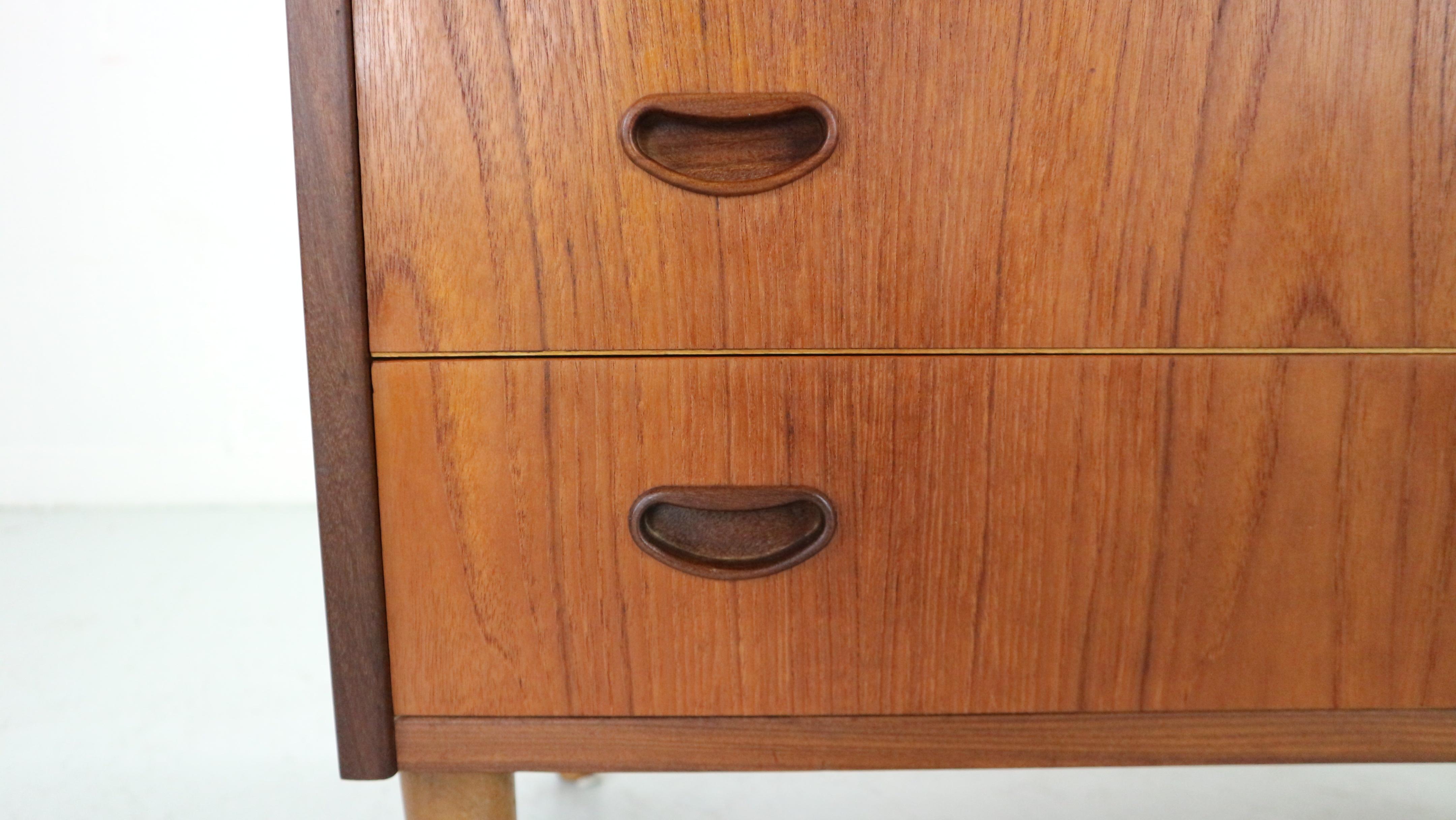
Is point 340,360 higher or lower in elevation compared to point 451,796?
higher

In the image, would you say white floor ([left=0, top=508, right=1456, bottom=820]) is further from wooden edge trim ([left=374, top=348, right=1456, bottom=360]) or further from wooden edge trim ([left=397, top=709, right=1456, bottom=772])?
wooden edge trim ([left=374, top=348, right=1456, bottom=360])

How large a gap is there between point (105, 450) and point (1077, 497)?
1.27 m

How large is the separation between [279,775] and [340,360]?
47 cm

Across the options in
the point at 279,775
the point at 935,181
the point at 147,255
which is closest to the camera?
the point at 935,181

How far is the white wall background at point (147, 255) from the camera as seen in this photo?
4.20 feet

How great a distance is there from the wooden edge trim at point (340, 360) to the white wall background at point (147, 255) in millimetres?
917

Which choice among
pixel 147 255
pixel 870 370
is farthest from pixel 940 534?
pixel 147 255

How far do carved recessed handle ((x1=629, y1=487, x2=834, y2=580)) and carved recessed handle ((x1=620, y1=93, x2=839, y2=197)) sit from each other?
0.42 feet

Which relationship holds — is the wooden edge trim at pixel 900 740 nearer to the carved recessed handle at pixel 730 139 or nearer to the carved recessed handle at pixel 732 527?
the carved recessed handle at pixel 732 527

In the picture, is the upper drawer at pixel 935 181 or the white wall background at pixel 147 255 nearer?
the upper drawer at pixel 935 181

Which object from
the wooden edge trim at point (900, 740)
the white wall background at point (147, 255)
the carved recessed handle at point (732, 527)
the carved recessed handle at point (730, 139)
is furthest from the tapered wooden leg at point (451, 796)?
the white wall background at point (147, 255)

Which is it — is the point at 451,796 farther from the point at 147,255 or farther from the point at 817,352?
the point at 147,255

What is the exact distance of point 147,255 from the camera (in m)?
1.32

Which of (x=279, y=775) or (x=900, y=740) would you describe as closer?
(x=900, y=740)
